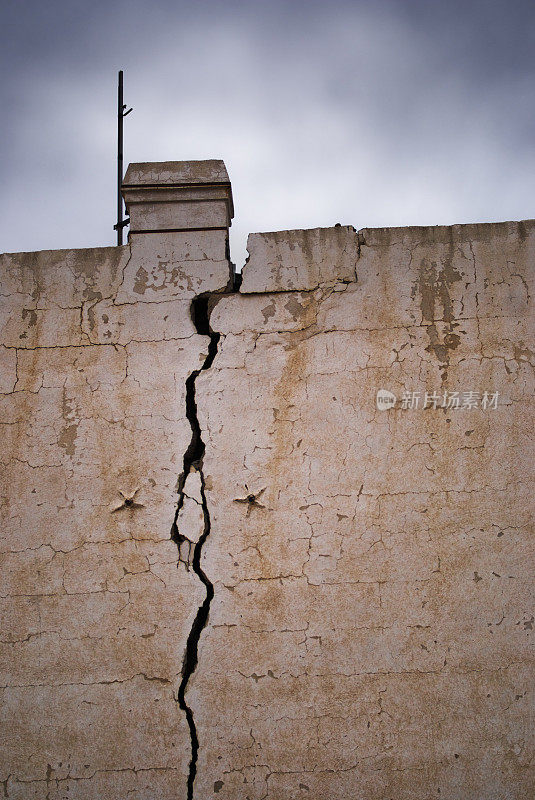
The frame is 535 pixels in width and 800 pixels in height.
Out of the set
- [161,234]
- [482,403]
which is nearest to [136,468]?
[161,234]

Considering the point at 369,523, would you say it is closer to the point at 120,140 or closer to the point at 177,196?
the point at 177,196

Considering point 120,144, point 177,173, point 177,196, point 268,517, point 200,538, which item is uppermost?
point 120,144

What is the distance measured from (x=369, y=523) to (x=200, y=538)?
81cm

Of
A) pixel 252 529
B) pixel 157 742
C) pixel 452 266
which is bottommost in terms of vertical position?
pixel 157 742

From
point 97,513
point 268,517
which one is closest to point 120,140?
point 97,513

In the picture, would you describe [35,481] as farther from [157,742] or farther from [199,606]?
[157,742]

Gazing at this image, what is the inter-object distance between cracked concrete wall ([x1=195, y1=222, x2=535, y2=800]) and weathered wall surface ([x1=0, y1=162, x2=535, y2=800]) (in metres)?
0.01

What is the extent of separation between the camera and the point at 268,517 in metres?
2.64

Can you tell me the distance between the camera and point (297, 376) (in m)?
2.75

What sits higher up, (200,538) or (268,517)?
(268,517)

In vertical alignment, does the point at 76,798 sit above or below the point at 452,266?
below

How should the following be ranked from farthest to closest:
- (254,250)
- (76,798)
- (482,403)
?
(254,250), (482,403), (76,798)

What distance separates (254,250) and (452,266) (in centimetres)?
102

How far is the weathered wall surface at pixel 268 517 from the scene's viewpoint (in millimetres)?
2508
